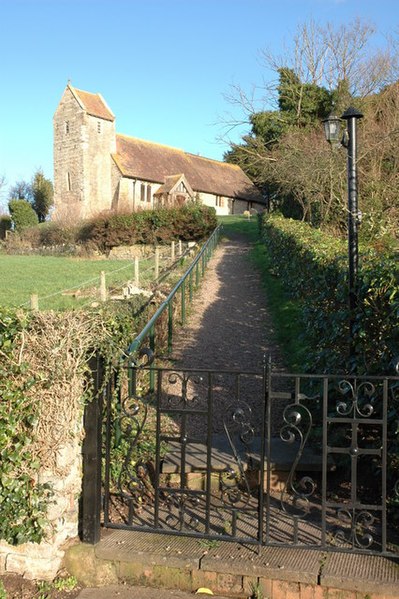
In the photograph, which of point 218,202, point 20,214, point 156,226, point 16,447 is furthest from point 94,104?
point 16,447

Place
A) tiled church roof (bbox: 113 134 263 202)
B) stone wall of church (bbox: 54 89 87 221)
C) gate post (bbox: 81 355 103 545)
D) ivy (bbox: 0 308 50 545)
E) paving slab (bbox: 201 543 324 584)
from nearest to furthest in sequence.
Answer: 1. paving slab (bbox: 201 543 324 584)
2. ivy (bbox: 0 308 50 545)
3. gate post (bbox: 81 355 103 545)
4. stone wall of church (bbox: 54 89 87 221)
5. tiled church roof (bbox: 113 134 263 202)

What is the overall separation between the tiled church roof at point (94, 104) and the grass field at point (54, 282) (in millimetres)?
25303

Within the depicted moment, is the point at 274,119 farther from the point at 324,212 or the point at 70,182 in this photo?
the point at 70,182

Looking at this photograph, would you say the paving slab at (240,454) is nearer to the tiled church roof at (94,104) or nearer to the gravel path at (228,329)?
the gravel path at (228,329)

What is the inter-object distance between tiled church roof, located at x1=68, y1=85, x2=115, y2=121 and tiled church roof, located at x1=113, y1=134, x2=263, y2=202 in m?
2.57

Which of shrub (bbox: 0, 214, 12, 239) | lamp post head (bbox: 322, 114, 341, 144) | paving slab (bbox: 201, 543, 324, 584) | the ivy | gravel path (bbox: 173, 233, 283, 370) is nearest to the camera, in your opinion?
paving slab (bbox: 201, 543, 324, 584)

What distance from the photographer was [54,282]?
20.1 m

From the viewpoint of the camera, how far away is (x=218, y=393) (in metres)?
6.96

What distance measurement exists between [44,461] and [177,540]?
1015mm

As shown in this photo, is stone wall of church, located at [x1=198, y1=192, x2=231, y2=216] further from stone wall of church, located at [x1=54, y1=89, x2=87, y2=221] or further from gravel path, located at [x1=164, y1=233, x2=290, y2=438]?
gravel path, located at [x1=164, y1=233, x2=290, y2=438]

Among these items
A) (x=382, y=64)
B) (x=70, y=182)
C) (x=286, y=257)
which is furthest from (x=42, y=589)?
(x=70, y=182)

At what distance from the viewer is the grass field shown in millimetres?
13953

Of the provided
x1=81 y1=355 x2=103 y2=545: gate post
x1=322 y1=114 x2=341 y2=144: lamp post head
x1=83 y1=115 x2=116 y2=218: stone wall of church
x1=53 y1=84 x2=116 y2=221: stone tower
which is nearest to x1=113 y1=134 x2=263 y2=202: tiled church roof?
x1=83 y1=115 x2=116 y2=218: stone wall of church

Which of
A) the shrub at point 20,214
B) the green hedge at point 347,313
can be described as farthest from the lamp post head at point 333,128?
the shrub at point 20,214
